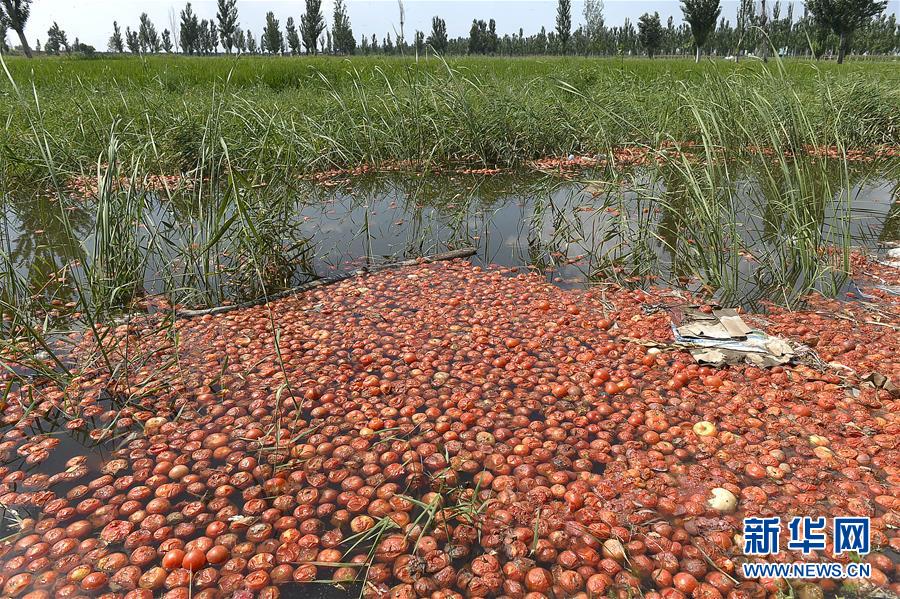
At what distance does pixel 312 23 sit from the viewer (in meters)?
30.6

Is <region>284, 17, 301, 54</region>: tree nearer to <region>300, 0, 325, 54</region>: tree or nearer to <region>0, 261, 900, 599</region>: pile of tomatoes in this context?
<region>300, 0, 325, 54</region>: tree

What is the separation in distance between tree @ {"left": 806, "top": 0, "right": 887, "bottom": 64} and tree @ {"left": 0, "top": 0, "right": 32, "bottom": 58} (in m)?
36.2

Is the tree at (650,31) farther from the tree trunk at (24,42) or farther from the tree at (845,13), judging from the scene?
the tree trunk at (24,42)

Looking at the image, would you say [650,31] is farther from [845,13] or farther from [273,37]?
[273,37]

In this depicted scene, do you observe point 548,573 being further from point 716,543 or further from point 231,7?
point 231,7

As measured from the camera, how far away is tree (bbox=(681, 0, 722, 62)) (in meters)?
24.3

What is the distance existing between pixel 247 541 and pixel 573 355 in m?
1.39

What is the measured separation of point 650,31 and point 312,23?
1910 centimetres

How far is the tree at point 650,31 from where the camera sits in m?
29.3

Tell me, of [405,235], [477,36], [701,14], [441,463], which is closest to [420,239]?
→ [405,235]

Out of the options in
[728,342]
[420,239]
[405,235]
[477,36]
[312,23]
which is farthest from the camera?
[477,36]

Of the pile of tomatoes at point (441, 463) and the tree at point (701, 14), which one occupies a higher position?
the tree at point (701, 14)

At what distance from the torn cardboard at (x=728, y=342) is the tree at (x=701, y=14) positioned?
26385 millimetres

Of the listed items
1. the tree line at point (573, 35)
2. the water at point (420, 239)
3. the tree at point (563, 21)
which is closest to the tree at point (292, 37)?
the tree line at point (573, 35)
